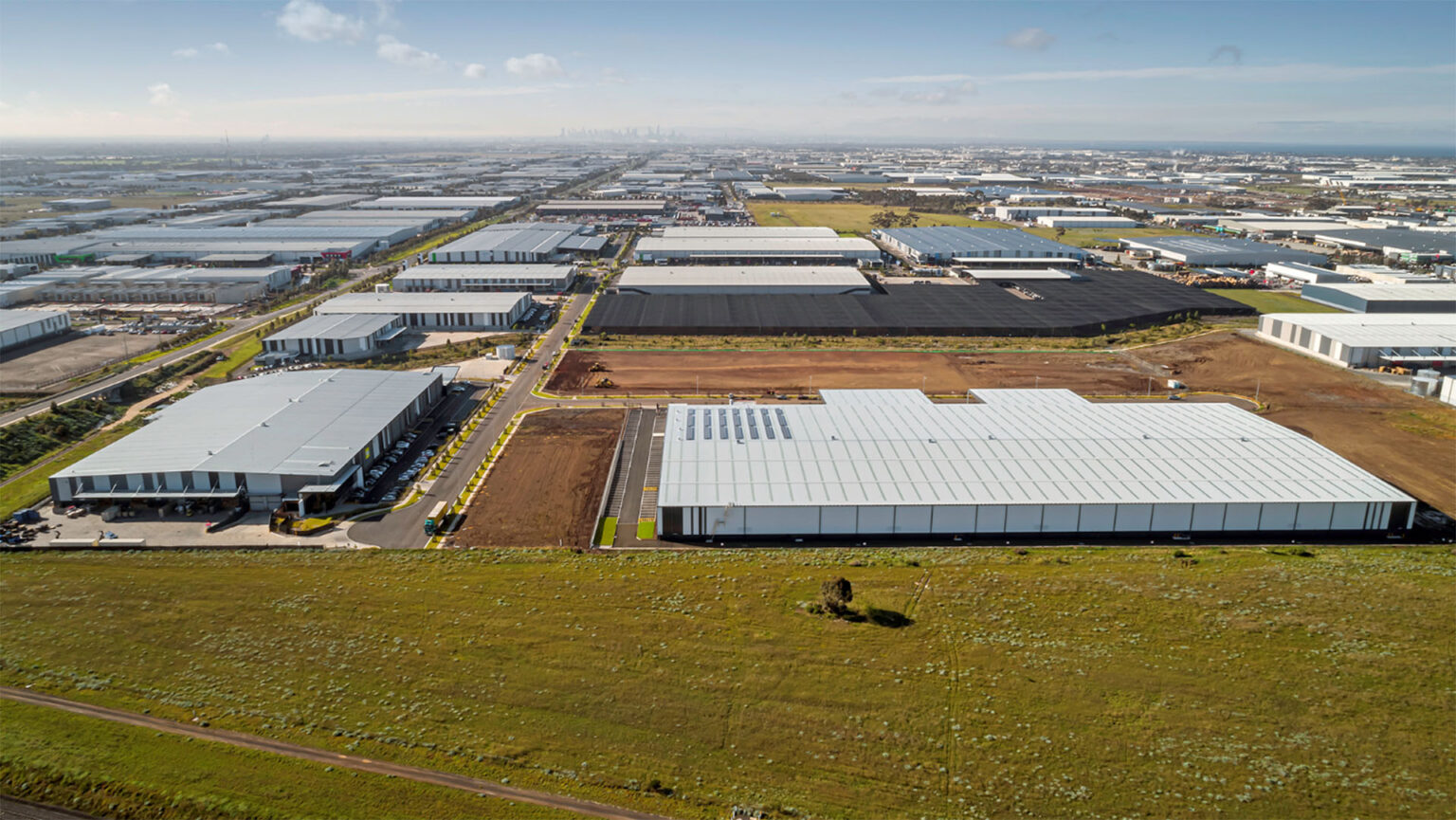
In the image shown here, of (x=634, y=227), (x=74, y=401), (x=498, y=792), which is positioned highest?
(x=634, y=227)

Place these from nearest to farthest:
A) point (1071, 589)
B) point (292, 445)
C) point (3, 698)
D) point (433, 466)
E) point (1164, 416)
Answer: point (3, 698)
point (1071, 589)
point (292, 445)
point (433, 466)
point (1164, 416)

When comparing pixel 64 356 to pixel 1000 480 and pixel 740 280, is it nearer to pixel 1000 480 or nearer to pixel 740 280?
pixel 740 280

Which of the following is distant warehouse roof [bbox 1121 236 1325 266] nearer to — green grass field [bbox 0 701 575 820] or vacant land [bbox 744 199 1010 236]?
vacant land [bbox 744 199 1010 236]

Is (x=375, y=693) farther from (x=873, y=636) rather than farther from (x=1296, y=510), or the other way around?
(x=1296, y=510)

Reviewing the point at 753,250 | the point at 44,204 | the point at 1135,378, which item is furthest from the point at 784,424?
the point at 44,204

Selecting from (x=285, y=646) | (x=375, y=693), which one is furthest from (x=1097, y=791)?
(x=285, y=646)

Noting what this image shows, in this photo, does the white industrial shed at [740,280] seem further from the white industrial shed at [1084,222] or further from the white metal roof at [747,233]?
the white industrial shed at [1084,222]

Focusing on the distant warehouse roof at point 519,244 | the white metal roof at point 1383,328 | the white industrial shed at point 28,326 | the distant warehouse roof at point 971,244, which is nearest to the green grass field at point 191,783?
the white industrial shed at point 28,326
